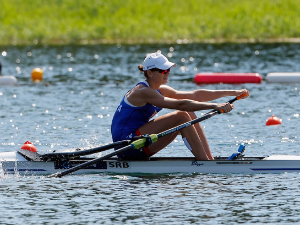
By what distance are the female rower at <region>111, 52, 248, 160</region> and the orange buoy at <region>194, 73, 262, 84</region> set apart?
47.9ft

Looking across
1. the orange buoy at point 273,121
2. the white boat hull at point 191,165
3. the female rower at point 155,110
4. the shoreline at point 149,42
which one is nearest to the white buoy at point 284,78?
the orange buoy at point 273,121

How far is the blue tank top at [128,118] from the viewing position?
35.9 feet

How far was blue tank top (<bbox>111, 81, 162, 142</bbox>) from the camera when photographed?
11.0m

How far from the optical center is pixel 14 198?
32.2ft

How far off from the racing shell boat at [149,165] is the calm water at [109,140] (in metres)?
0.13

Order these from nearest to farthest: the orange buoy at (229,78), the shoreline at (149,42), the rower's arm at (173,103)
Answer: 1. the rower's arm at (173,103)
2. the orange buoy at (229,78)
3. the shoreline at (149,42)

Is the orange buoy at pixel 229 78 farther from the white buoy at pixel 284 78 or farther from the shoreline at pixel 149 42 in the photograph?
the shoreline at pixel 149 42

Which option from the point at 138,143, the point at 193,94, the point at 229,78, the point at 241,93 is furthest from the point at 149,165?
the point at 229,78

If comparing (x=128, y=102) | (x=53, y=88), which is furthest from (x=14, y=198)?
(x=53, y=88)

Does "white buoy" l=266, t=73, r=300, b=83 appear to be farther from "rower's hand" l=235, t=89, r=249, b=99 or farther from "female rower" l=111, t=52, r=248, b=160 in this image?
"female rower" l=111, t=52, r=248, b=160

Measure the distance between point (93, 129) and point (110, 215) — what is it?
7.61m

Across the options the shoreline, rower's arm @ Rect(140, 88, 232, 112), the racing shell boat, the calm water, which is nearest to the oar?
rower's arm @ Rect(140, 88, 232, 112)

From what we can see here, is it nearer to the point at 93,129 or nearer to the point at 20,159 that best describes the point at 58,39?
the point at 93,129

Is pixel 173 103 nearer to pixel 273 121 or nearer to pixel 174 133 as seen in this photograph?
pixel 174 133
